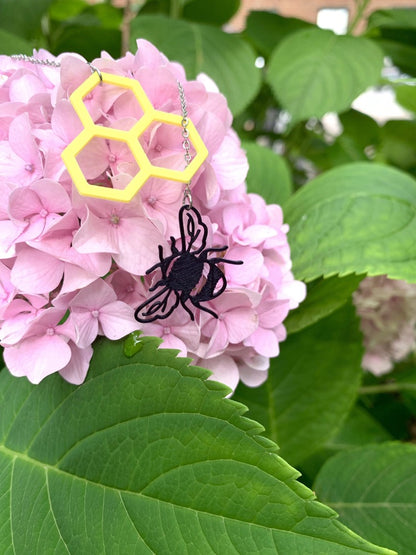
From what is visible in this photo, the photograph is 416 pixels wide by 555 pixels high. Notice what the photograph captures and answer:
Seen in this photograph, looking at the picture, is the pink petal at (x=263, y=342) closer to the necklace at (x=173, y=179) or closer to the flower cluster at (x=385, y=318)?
the necklace at (x=173, y=179)

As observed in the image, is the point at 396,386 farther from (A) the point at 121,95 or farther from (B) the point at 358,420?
(A) the point at 121,95

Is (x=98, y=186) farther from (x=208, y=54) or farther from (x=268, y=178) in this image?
(x=208, y=54)

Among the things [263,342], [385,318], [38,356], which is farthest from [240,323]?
[385,318]

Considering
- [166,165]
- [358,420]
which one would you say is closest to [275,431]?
[358,420]

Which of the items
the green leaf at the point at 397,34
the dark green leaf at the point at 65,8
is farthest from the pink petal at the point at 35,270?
the dark green leaf at the point at 65,8

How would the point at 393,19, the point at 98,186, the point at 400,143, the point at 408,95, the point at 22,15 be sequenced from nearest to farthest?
the point at 98,186
the point at 408,95
the point at 22,15
the point at 393,19
the point at 400,143

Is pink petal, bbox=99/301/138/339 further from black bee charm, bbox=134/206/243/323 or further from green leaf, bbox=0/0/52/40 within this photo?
green leaf, bbox=0/0/52/40

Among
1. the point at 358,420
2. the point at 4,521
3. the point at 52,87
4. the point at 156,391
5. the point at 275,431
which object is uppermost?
the point at 52,87

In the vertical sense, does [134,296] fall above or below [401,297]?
above
